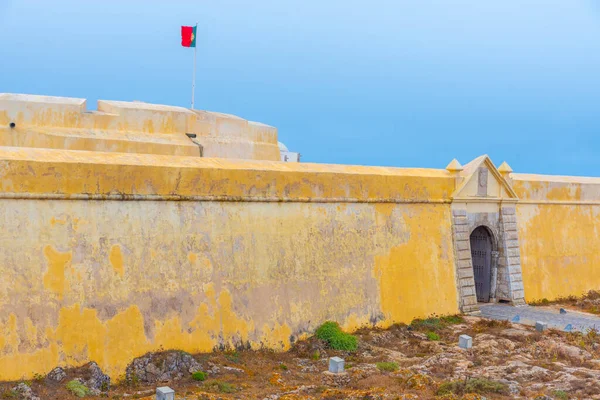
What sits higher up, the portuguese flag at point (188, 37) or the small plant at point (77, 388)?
the portuguese flag at point (188, 37)

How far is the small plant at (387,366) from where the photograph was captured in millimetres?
12797

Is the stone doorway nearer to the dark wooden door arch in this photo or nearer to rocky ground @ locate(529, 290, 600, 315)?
the dark wooden door arch

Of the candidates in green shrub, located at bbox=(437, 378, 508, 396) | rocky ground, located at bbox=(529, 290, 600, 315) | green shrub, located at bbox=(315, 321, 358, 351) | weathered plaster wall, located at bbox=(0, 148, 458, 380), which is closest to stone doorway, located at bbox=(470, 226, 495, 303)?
rocky ground, located at bbox=(529, 290, 600, 315)

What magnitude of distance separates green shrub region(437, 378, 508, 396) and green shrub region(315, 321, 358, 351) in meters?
3.38

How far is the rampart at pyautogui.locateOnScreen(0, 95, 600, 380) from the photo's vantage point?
1150 centimetres

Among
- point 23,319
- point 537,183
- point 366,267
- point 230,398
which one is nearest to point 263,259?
point 366,267

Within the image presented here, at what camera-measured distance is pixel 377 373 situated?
12398 millimetres

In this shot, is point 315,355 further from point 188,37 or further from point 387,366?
point 188,37

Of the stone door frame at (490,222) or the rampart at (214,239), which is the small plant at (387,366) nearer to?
the rampart at (214,239)

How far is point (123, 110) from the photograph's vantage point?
17.6 meters

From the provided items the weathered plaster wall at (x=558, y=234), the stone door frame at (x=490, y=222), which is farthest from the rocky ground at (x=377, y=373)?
the weathered plaster wall at (x=558, y=234)

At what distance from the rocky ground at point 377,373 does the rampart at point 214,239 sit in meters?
0.45

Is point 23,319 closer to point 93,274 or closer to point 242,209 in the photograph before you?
point 93,274

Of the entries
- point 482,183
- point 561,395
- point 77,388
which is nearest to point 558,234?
point 482,183
